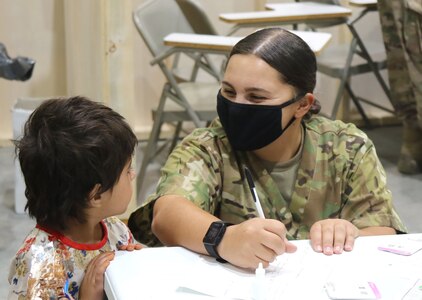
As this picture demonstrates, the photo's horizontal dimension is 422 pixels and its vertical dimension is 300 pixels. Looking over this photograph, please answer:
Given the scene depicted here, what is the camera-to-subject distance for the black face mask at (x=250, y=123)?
1.70 metres

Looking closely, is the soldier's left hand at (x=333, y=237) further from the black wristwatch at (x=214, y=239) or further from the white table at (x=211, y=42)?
the white table at (x=211, y=42)

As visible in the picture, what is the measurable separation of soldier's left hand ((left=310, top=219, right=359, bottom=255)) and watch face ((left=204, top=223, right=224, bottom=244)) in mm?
181

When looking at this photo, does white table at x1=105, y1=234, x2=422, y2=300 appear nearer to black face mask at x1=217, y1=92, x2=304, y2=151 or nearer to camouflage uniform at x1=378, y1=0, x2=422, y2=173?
black face mask at x1=217, y1=92, x2=304, y2=151

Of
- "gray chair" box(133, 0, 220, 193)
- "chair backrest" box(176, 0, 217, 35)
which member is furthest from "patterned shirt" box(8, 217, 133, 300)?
"chair backrest" box(176, 0, 217, 35)

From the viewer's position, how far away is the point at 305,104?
1.78 m

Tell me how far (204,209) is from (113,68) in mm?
1545

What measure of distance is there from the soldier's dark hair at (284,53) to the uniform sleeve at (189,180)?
8.9 inches

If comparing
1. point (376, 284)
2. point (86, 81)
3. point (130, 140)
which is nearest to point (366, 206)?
point (376, 284)

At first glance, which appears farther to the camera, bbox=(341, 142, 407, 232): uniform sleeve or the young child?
bbox=(341, 142, 407, 232): uniform sleeve

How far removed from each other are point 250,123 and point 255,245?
42cm

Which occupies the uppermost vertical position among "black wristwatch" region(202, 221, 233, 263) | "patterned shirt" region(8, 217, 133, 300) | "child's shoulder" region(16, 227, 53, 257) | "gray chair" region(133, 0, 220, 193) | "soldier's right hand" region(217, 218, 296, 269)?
"soldier's right hand" region(217, 218, 296, 269)

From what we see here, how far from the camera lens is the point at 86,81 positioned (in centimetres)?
336

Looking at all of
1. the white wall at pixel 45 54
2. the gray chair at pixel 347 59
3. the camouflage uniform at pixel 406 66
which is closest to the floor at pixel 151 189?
the camouflage uniform at pixel 406 66

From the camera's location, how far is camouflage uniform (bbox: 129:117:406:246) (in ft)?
5.61
